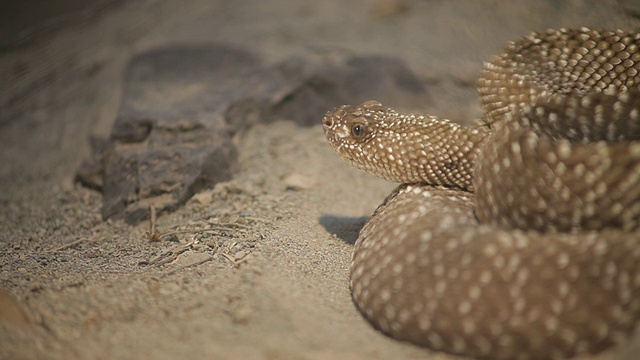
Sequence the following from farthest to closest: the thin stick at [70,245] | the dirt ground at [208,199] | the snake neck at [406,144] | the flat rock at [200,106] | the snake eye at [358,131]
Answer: the flat rock at [200,106] < the thin stick at [70,245] < the snake eye at [358,131] < the snake neck at [406,144] < the dirt ground at [208,199]

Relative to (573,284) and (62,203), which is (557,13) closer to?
(573,284)

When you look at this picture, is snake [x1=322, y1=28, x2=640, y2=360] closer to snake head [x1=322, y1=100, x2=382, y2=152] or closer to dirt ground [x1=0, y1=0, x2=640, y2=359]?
dirt ground [x1=0, y1=0, x2=640, y2=359]

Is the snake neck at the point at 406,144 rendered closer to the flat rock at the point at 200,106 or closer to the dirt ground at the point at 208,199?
the dirt ground at the point at 208,199

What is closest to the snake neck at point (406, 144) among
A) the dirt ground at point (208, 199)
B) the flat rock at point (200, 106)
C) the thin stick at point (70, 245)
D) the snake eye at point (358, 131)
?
the snake eye at point (358, 131)

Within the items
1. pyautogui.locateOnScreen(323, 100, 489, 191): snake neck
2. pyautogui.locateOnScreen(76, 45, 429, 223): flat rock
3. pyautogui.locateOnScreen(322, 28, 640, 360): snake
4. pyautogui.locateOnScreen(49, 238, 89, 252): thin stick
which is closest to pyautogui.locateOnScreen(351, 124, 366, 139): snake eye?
pyautogui.locateOnScreen(323, 100, 489, 191): snake neck

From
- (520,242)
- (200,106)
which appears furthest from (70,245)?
(520,242)
